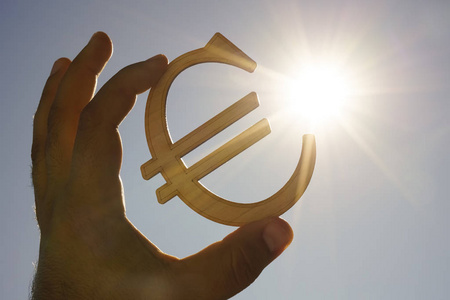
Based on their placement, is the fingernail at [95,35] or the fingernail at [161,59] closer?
the fingernail at [161,59]

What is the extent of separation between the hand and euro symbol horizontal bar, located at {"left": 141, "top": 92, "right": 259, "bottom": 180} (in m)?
0.76

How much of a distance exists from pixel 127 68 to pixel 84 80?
2.52ft

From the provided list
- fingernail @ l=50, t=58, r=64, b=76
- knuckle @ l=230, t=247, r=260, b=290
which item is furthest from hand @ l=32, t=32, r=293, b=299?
fingernail @ l=50, t=58, r=64, b=76

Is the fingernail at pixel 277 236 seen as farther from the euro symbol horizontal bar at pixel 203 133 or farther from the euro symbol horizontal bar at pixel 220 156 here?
the euro symbol horizontal bar at pixel 203 133

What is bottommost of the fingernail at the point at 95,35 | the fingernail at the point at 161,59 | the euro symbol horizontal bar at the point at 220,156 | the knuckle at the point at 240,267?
the knuckle at the point at 240,267

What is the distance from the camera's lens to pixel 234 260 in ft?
14.2

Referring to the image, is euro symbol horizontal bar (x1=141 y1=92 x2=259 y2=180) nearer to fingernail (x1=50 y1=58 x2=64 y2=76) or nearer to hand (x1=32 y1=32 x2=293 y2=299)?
hand (x1=32 y1=32 x2=293 y2=299)

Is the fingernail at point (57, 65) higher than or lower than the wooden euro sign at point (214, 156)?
higher

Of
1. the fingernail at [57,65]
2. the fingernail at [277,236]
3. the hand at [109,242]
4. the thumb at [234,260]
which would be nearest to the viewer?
the hand at [109,242]

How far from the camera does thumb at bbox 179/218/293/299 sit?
4219 millimetres

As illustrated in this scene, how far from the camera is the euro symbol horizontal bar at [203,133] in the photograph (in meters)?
5.28

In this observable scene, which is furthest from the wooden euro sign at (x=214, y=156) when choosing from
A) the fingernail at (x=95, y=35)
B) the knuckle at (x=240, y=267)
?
the fingernail at (x=95, y=35)

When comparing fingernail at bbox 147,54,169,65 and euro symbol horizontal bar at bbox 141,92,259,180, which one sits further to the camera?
fingernail at bbox 147,54,169,65

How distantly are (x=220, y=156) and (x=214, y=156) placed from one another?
0.29 ft
